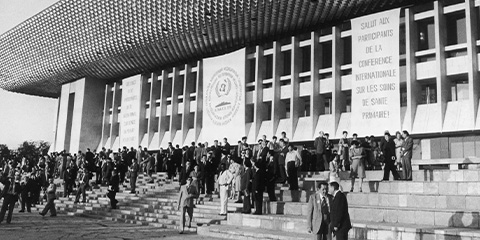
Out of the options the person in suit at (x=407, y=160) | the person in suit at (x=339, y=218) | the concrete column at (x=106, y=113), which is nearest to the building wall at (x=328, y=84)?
the concrete column at (x=106, y=113)

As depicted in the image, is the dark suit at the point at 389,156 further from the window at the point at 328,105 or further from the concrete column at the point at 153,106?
the concrete column at the point at 153,106

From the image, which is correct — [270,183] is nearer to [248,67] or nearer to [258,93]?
[258,93]

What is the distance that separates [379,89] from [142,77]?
70.7 feet

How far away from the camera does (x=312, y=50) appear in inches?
1008

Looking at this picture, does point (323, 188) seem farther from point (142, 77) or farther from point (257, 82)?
point (142, 77)

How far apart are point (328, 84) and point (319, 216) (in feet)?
59.6

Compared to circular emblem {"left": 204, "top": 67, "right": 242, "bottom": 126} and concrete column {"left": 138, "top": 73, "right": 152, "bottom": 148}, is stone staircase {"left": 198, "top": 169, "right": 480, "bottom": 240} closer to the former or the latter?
circular emblem {"left": 204, "top": 67, "right": 242, "bottom": 126}

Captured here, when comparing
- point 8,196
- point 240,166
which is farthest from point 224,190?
point 8,196

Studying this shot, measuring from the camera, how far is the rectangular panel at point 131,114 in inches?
1364

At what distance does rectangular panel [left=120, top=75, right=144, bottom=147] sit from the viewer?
114ft

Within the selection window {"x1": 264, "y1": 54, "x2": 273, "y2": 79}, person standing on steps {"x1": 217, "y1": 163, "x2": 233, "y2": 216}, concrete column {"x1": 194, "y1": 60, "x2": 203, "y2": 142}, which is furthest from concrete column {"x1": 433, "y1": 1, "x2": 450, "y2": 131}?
concrete column {"x1": 194, "y1": 60, "x2": 203, "y2": 142}

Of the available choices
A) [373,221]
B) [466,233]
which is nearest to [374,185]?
[373,221]

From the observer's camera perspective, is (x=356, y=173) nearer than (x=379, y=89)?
Yes

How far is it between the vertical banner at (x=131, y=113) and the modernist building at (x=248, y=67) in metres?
0.09
